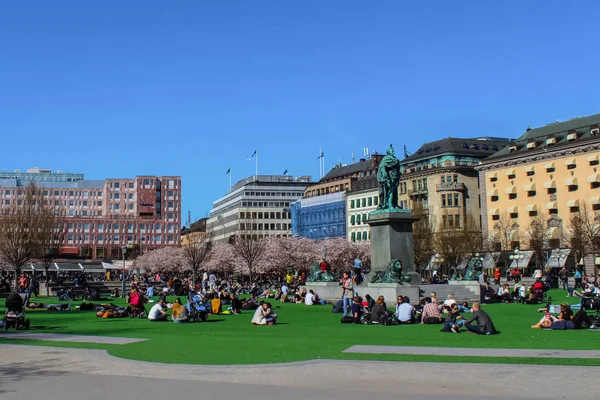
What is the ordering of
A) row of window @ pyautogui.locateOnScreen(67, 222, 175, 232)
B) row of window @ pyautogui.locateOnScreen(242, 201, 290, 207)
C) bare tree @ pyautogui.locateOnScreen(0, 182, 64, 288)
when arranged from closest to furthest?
bare tree @ pyautogui.locateOnScreen(0, 182, 64, 288), row of window @ pyautogui.locateOnScreen(242, 201, 290, 207), row of window @ pyautogui.locateOnScreen(67, 222, 175, 232)

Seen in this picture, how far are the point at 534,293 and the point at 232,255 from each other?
82.2 metres

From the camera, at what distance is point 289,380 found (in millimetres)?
13586

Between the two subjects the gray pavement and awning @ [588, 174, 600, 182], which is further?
awning @ [588, 174, 600, 182]

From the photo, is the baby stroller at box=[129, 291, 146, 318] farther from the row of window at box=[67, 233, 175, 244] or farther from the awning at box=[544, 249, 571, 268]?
the row of window at box=[67, 233, 175, 244]

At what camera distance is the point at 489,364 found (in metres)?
15.3

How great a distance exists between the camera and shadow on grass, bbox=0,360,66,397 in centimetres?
1375

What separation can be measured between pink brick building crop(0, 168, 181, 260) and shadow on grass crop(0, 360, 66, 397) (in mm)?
160622

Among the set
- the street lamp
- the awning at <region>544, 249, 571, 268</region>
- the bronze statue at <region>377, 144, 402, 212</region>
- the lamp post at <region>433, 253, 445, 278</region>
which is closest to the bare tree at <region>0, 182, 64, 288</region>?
the bronze statue at <region>377, 144, 402, 212</region>

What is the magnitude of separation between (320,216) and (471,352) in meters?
124

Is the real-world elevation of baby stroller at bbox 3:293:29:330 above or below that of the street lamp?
below

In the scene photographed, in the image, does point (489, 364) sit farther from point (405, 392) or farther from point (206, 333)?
point (206, 333)

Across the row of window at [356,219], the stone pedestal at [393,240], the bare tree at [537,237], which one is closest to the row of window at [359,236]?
the row of window at [356,219]

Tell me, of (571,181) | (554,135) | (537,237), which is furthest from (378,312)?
(554,135)

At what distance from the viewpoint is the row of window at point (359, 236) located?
12483 centimetres
